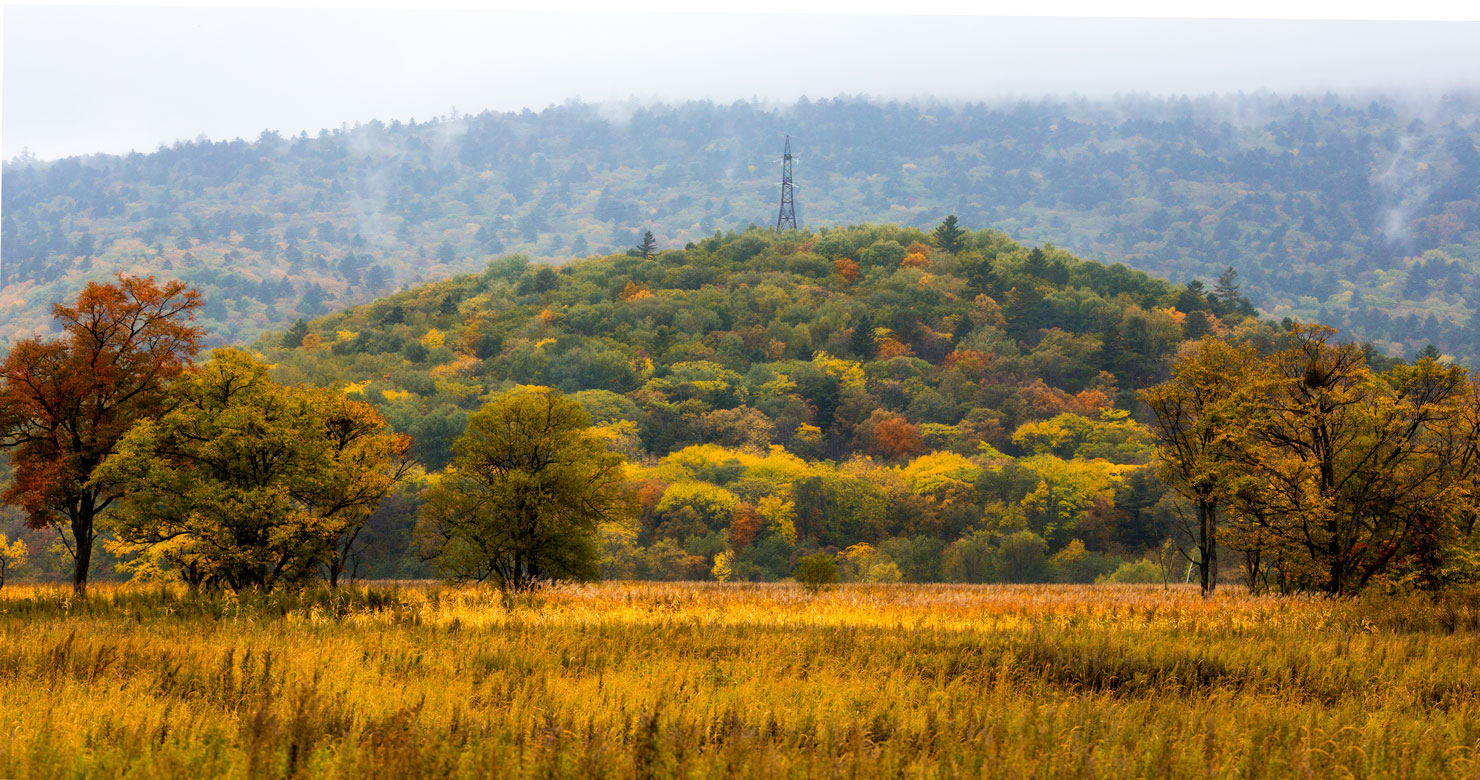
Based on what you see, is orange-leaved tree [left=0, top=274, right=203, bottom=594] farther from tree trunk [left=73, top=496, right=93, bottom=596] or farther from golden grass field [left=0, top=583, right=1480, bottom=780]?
golden grass field [left=0, top=583, right=1480, bottom=780]

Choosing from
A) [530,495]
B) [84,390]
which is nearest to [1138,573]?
[530,495]

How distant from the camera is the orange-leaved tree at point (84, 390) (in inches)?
1113

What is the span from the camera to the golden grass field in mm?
9078

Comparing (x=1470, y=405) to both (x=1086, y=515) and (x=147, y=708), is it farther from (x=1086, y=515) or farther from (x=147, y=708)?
(x=1086, y=515)

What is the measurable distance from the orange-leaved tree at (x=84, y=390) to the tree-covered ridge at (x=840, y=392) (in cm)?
2133

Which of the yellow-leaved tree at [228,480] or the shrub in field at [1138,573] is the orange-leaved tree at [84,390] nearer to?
the yellow-leaved tree at [228,480]

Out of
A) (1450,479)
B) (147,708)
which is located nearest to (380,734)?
(147,708)

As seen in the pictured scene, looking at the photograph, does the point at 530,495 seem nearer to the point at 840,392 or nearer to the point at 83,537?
the point at 83,537

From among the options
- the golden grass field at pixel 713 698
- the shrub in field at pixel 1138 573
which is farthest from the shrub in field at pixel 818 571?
the shrub in field at pixel 1138 573

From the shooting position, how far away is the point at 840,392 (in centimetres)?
13988

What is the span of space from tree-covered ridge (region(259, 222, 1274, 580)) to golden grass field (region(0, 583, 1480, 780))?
36.9m

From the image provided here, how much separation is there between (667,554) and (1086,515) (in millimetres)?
38060

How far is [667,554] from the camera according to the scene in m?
83.9

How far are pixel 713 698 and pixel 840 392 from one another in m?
129
